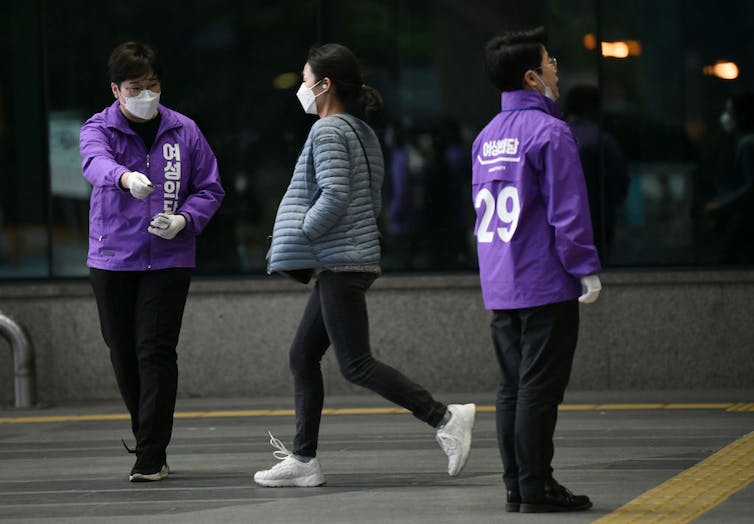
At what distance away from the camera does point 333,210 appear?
6.66 metres

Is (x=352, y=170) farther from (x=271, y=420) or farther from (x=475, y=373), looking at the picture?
(x=475, y=373)

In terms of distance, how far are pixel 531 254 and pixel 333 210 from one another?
106 cm

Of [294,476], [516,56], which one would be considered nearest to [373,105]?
[516,56]

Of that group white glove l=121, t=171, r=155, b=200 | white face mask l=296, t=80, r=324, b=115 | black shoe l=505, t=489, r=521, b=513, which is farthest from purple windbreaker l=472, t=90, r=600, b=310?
white glove l=121, t=171, r=155, b=200

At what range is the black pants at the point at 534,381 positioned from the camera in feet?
19.4

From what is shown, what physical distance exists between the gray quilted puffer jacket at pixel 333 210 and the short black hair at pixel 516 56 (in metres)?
0.91

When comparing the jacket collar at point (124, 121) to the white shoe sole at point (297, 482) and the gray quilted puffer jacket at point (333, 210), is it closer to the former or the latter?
the gray quilted puffer jacket at point (333, 210)

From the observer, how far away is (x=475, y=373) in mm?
10367

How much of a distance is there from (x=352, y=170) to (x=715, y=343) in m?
4.19

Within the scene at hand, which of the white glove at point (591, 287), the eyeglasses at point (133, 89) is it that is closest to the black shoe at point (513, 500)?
the white glove at point (591, 287)

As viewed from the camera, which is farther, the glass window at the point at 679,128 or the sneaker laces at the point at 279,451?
the glass window at the point at 679,128

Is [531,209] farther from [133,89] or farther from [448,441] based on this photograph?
[133,89]

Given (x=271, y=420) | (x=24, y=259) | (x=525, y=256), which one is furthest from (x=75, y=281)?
(x=525, y=256)

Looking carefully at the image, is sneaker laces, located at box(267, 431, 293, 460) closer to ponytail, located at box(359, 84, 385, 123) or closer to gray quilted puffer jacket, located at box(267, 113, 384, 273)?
gray quilted puffer jacket, located at box(267, 113, 384, 273)
